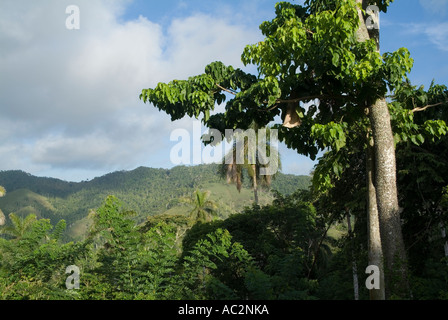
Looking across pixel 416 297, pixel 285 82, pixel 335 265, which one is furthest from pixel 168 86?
pixel 335 265

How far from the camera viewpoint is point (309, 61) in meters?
7.61

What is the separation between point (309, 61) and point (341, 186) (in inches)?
329

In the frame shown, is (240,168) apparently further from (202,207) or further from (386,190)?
(386,190)

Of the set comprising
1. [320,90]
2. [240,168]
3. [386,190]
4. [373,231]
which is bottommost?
[373,231]

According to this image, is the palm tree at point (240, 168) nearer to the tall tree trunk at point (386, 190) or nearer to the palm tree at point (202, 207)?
the palm tree at point (202, 207)

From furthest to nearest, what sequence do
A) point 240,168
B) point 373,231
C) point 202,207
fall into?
point 202,207, point 240,168, point 373,231

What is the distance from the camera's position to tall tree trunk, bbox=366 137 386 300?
7.32 m

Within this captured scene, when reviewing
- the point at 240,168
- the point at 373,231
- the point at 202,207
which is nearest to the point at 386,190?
the point at 373,231

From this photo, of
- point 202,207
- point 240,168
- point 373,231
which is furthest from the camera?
point 202,207

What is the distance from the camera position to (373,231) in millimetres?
7809

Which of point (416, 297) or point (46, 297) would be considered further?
point (416, 297)

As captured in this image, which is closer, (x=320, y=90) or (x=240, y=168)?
(x=320, y=90)
